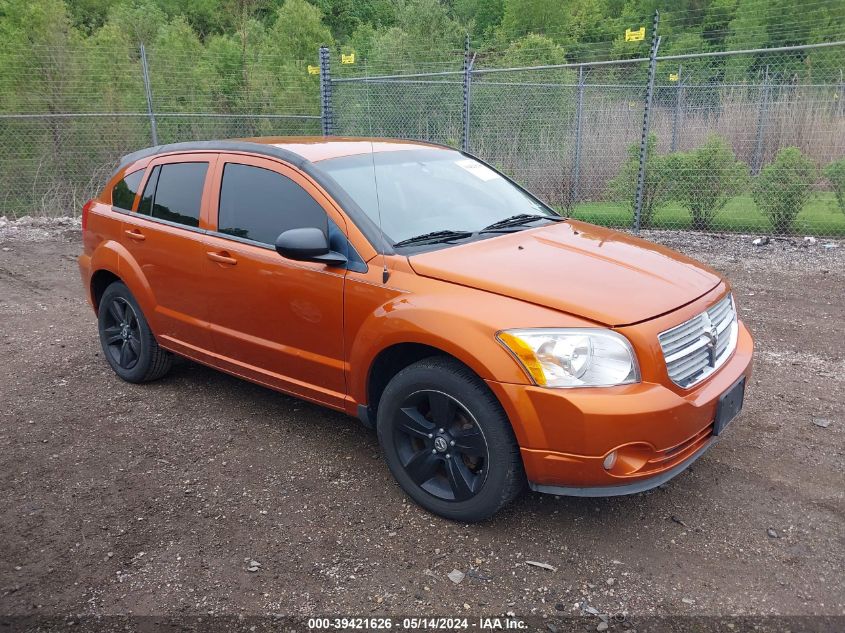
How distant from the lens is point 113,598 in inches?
108

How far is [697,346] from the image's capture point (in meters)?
3.03

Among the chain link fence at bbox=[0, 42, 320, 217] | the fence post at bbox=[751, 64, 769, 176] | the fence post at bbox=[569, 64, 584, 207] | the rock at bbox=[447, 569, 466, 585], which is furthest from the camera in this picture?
the chain link fence at bbox=[0, 42, 320, 217]

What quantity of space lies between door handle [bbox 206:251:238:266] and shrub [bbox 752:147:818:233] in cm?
842

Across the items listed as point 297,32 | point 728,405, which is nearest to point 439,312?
point 728,405

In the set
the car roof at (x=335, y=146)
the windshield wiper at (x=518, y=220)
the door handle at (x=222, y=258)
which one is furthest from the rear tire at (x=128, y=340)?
the windshield wiper at (x=518, y=220)

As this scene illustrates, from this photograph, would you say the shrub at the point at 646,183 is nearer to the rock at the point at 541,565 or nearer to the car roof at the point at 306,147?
the car roof at the point at 306,147

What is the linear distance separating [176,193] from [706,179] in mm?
8060

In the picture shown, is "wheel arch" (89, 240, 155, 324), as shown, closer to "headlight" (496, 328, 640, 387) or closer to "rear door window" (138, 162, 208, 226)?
"rear door window" (138, 162, 208, 226)

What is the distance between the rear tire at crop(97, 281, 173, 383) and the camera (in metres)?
4.75

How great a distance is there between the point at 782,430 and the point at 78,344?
548 cm

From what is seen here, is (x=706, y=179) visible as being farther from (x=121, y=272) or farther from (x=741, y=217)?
(x=121, y=272)

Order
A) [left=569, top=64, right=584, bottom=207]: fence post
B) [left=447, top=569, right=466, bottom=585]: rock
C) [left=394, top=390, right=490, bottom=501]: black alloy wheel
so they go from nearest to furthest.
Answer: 1. [left=447, top=569, right=466, bottom=585]: rock
2. [left=394, top=390, right=490, bottom=501]: black alloy wheel
3. [left=569, top=64, right=584, bottom=207]: fence post

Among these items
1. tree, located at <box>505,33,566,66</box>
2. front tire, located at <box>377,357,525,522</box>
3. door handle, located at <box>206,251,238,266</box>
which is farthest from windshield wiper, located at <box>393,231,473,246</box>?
tree, located at <box>505,33,566,66</box>

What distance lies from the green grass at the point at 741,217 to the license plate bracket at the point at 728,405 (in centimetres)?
769
